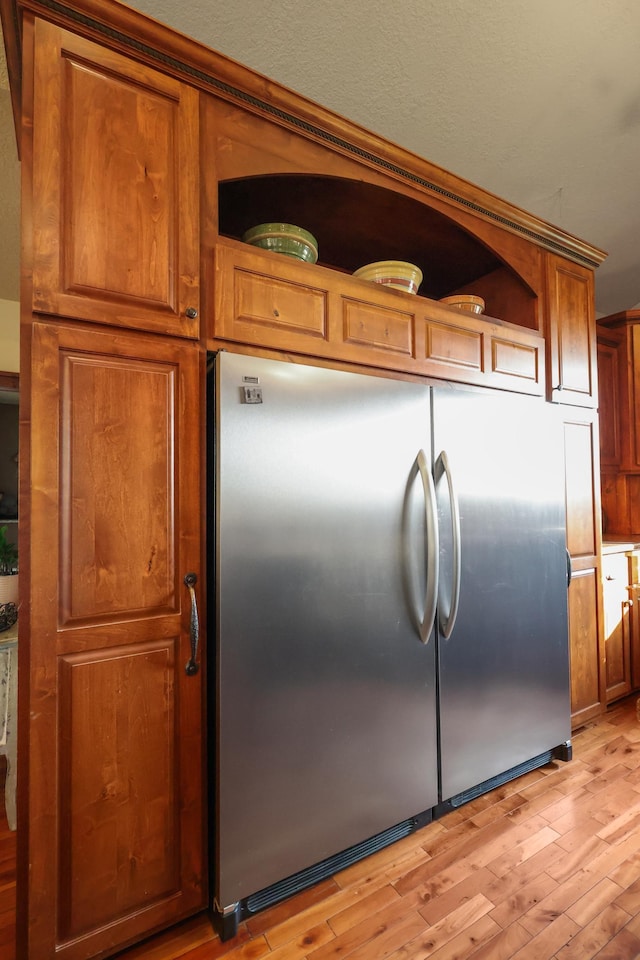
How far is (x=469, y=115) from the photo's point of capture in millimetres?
1944

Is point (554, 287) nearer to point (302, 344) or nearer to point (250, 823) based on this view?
point (302, 344)

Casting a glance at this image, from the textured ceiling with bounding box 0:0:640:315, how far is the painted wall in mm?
284

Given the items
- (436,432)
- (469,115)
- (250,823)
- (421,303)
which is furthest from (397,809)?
(469,115)

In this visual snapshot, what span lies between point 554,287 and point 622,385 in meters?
1.34

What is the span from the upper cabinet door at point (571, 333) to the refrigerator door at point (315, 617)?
971 millimetres

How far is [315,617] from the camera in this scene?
129 cm

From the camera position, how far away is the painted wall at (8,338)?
2.66 meters

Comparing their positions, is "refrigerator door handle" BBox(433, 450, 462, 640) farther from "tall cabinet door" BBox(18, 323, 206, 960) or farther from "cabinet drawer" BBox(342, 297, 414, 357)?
"tall cabinet door" BBox(18, 323, 206, 960)

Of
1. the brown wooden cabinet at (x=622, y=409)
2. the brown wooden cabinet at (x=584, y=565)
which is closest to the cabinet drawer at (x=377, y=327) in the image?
the brown wooden cabinet at (x=584, y=565)

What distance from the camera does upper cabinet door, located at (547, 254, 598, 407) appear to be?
2.07 m

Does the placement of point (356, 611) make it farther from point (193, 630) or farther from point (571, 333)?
point (571, 333)

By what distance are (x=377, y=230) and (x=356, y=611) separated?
1.60 m

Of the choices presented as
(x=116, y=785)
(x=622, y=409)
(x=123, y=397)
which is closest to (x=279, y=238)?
(x=123, y=397)

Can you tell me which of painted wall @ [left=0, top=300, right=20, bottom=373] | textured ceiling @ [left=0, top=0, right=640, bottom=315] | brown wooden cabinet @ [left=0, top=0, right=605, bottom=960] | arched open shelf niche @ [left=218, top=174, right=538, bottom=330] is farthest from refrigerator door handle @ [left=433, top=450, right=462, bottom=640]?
painted wall @ [left=0, top=300, right=20, bottom=373]
